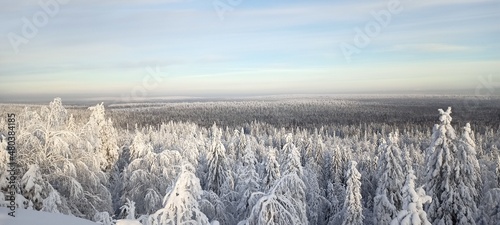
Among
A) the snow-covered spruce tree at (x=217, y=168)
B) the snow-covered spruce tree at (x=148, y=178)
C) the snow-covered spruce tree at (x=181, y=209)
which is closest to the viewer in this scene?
the snow-covered spruce tree at (x=181, y=209)

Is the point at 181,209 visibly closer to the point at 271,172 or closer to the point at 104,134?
the point at 271,172

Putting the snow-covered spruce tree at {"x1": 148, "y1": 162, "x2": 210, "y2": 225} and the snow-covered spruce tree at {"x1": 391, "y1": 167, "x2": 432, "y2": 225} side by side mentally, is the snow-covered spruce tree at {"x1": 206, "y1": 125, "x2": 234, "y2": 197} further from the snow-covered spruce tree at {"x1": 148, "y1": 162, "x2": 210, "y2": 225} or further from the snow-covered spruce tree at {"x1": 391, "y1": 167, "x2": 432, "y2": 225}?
the snow-covered spruce tree at {"x1": 148, "y1": 162, "x2": 210, "y2": 225}

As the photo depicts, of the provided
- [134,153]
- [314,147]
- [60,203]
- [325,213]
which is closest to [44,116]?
[134,153]

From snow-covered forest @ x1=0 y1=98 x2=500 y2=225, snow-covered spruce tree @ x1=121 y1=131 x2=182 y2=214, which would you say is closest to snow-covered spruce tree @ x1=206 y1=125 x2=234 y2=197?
snow-covered forest @ x1=0 y1=98 x2=500 y2=225

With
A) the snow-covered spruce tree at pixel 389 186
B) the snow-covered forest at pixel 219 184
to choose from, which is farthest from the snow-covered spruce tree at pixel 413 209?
the snow-covered spruce tree at pixel 389 186

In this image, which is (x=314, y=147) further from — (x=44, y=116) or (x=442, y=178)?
(x=44, y=116)

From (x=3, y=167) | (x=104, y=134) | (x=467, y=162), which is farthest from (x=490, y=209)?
(x=3, y=167)

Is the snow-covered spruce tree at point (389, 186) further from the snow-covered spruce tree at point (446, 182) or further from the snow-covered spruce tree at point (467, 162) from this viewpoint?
the snow-covered spruce tree at point (467, 162)
